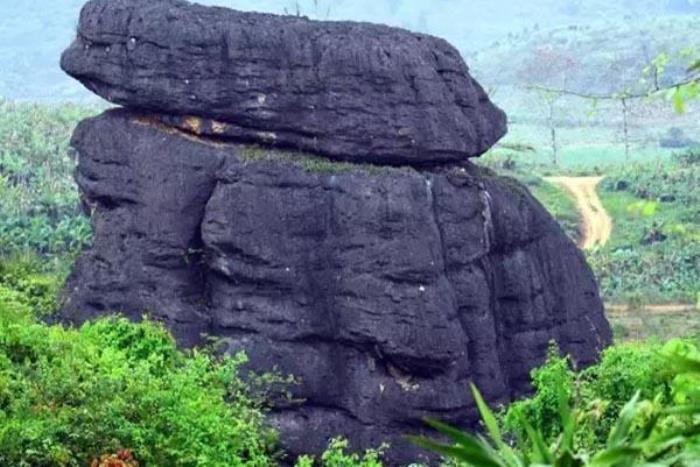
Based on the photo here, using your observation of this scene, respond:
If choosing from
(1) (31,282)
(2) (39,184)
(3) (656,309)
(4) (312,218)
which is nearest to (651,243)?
(3) (656,309)

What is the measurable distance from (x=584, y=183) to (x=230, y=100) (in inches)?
1215

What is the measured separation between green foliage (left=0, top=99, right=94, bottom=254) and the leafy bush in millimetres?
16054

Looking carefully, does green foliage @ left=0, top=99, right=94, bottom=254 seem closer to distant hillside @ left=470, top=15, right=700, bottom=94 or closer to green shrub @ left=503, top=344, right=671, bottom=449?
green shrub @ left=503, top=344, right=671, bottom=449

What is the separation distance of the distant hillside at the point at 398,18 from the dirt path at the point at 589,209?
71022 millimetres

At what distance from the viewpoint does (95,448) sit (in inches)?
406

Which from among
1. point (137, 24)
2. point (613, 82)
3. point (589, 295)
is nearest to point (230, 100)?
point (137, 24)

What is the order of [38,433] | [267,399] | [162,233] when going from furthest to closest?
[162,233] < [267,399] < [38,433]

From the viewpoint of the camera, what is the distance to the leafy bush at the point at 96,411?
32.8ft

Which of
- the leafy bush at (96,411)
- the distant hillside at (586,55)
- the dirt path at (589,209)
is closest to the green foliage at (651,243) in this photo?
the dirt path at (589,209)

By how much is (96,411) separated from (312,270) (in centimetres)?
1082

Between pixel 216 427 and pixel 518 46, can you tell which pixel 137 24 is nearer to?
pixel 216 427

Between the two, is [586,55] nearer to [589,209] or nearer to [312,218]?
[589,209]

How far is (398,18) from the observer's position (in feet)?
472

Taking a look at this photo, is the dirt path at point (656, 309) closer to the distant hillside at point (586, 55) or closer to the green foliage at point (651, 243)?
the green foliage at point (651, 243)
